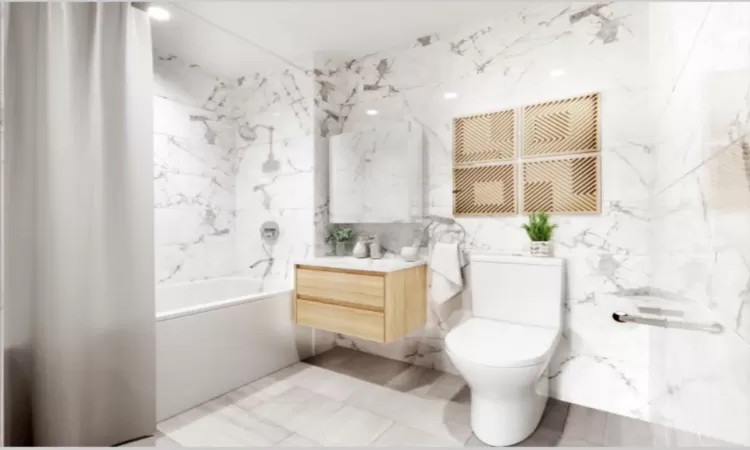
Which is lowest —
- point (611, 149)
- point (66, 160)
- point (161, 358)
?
point (161, 358)

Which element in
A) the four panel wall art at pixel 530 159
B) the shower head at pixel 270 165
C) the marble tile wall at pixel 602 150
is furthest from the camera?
the shower head at pixel 270 165

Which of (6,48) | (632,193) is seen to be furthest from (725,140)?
(6,48)

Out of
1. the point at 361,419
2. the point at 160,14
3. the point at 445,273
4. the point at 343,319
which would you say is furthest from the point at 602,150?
the point at 160,14

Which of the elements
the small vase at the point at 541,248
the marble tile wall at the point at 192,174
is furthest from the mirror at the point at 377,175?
the marble tile wall at the point at 192,174

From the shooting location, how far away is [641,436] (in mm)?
1530

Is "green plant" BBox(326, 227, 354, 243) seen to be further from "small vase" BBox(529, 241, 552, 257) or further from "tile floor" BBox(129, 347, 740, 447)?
"small vase" BBox(529, 241, 552, 257)

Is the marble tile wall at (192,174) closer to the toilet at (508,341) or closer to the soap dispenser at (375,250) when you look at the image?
the soap dispenser at (375,250)

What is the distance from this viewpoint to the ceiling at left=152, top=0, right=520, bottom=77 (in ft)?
6.41

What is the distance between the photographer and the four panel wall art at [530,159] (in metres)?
1.78

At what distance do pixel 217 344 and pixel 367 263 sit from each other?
995 millimetres

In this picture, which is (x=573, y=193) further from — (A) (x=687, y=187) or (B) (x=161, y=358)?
(B) (x=161, y=358)

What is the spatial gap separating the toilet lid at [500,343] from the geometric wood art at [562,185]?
0.66m

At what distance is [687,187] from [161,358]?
2.17 m

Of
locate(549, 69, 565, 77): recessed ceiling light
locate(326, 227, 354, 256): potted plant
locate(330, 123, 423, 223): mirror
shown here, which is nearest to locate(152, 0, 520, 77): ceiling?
locate(549, 69, 565, 77): recessed ceiling light
